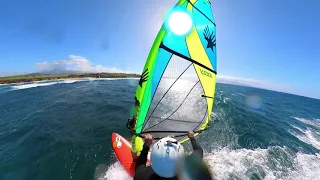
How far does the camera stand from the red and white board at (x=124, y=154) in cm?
637

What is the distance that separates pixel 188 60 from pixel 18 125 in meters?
13.4

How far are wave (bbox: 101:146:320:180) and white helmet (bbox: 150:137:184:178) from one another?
4846 millimetres

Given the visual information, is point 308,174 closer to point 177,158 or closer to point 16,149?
point 177,158

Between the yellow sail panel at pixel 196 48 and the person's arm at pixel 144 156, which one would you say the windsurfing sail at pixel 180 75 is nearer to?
the yellow sail panel at pixel 196 48

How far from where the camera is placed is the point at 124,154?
688cm

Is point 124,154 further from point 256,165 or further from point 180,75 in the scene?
point 256,165

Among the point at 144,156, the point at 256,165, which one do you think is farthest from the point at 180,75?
the point at 256,165

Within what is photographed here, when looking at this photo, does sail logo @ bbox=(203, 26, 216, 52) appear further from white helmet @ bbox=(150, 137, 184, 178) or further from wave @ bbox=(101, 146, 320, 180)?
wave @ bbox=(101, 146, 320, 180)

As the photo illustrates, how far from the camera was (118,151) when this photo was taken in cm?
705

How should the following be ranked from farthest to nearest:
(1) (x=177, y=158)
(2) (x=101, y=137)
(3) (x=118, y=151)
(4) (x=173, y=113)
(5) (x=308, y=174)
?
1. (2) (x=101, y=137)
2. (5) (x=308, y=174)
3. (3) (x=118, y=151)
4. (4) (x=173, y=113)
5. (1) (x=177, y=158)

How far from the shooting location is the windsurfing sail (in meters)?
4.19

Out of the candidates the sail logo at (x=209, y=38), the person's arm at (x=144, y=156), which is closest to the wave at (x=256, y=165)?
the person's arm at (x=144, y=156)

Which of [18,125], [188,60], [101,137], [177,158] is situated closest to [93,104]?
[18,125]

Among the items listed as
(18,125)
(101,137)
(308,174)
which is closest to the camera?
(308,174)
